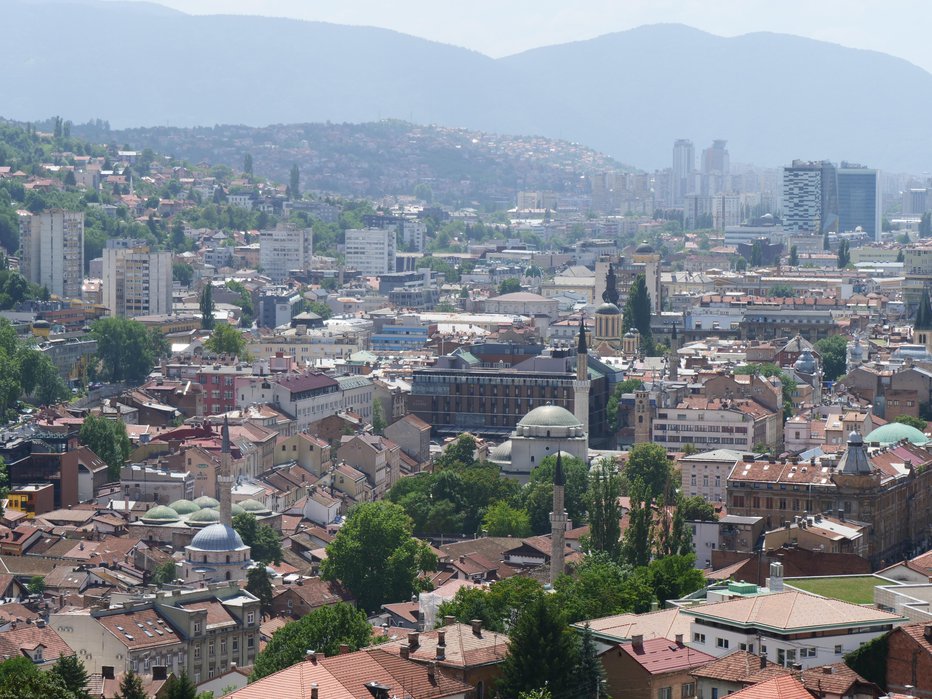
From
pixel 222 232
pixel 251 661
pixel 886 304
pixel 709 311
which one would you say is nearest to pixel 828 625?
pixel 251 661

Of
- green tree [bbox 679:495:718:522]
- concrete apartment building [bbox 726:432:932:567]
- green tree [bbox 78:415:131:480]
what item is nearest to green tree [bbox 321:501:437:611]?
green tree [bbox 679:495:718:522]

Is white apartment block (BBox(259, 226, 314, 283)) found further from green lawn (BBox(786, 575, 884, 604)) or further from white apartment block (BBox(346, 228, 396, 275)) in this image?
green lawn (BBox(786, 575, 884, 604))

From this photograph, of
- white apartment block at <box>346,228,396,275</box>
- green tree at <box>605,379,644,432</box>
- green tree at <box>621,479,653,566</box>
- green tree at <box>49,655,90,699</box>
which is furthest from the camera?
white apartment block at <box>346,228,396,275</box>

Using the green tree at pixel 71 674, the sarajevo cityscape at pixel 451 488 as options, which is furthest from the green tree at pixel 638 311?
the green tree at pixel 71 674

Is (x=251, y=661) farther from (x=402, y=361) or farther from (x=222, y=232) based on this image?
(x=222, y=232)

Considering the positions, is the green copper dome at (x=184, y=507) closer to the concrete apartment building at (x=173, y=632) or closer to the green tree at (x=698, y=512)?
the concrete apartment building at (x=173, y=632)
